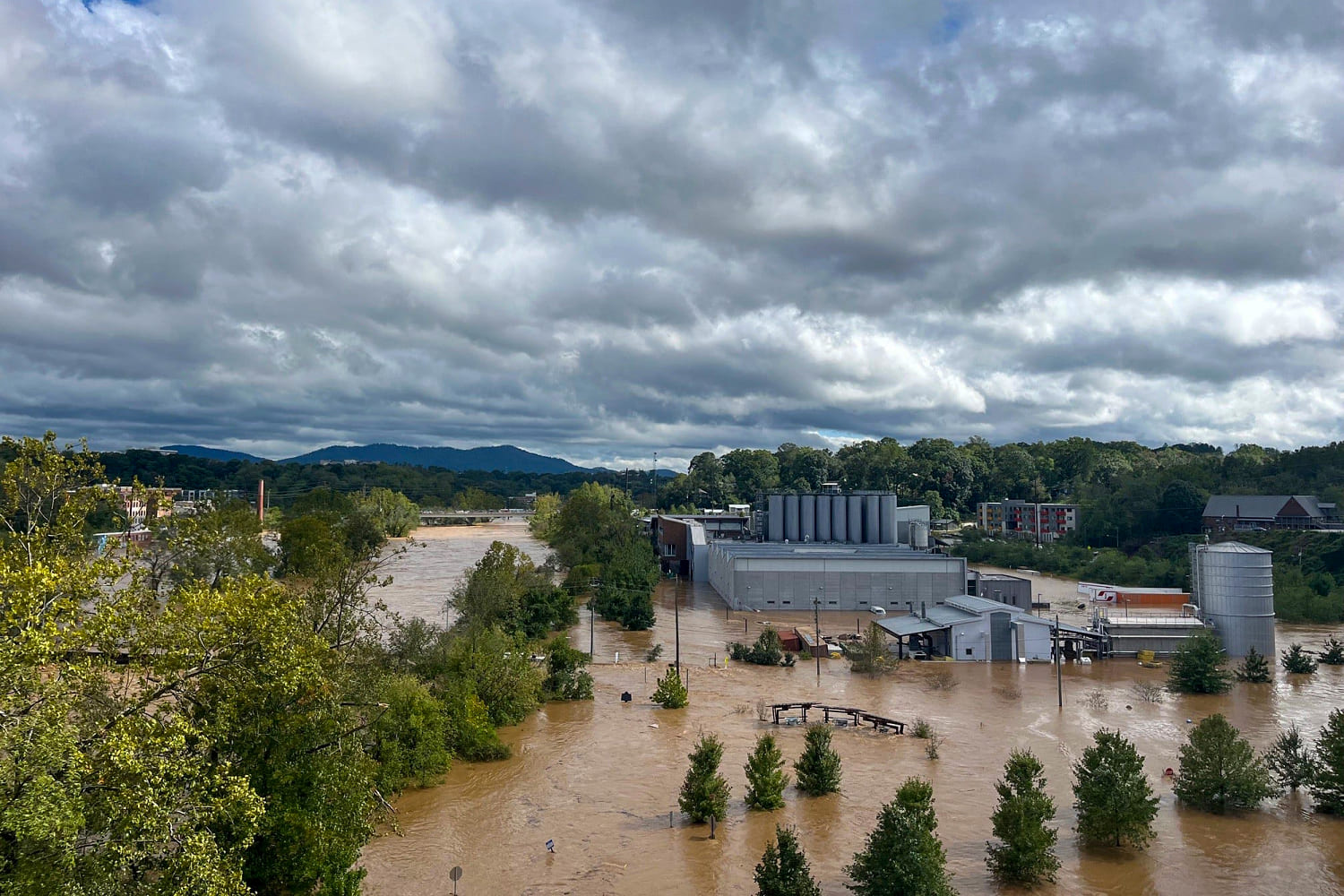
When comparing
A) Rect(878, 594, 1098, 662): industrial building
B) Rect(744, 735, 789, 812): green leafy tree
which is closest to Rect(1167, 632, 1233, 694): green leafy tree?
Rect(878, 594, 1098, 662): industrial building

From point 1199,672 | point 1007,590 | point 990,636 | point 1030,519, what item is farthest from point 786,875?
point 1030,519

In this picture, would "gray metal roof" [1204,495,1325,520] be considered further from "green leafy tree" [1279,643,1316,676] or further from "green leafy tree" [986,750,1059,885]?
"green leafy tree" [986,750,1059,885]

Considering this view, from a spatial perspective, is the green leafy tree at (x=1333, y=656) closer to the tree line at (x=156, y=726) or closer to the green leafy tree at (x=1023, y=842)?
the green leafy tree at (x=1023, y=842)

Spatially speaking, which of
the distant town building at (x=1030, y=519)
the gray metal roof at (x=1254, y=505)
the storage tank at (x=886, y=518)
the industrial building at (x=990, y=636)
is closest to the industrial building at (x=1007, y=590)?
the industrial building at (x=990, y=636)

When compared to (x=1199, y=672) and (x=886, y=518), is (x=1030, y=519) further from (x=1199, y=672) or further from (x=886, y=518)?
(x=1199, y=672)

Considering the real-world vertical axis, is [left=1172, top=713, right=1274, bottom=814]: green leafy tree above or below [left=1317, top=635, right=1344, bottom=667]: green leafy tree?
above

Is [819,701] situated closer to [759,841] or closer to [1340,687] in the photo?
[759,841]

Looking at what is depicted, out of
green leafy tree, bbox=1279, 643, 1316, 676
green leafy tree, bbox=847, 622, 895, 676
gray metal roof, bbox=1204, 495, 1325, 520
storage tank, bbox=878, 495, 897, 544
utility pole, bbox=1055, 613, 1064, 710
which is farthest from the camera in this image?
gray metal roof, bbox=1204, 495, 1325, 520

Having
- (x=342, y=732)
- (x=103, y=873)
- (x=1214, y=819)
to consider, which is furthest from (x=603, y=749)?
(x=103, y=873)
